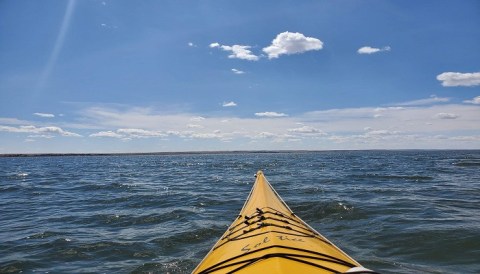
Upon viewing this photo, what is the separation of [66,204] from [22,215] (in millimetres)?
2134

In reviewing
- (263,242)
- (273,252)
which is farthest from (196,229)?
(273,252)

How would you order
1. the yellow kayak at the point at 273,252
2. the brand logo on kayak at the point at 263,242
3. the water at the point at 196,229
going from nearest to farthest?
the yellow kayak at the point at 273,252 → the brand logo on kayak at the point at 263,242 → the water at the point at 196,229

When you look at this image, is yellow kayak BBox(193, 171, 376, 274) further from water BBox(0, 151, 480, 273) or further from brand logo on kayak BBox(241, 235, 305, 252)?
water BBox(0, 151, 480, 273)

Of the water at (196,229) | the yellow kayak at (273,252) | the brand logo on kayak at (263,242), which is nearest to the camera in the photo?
the yellow kayak at (273,252)

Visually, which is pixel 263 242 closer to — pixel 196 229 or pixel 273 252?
pixel 273 252

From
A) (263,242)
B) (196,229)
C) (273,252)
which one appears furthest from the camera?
(196,229)

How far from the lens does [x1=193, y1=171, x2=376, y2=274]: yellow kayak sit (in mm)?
3656

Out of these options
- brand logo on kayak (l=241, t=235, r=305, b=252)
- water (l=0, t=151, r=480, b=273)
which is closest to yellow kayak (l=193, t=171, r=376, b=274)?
brand logo on kayak (l=241, t=235, r=305, b=252)


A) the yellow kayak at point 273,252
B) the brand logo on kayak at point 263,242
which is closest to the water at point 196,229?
the yellow kayak at point 273,252

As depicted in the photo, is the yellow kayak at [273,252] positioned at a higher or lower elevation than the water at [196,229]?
higher

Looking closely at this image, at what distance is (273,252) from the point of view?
12.9ft

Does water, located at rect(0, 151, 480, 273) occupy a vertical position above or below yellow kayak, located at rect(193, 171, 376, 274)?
below

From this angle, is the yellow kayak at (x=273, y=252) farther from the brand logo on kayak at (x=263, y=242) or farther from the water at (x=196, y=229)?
the water at (x=196, y=229)

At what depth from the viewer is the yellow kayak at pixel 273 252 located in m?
3.66
